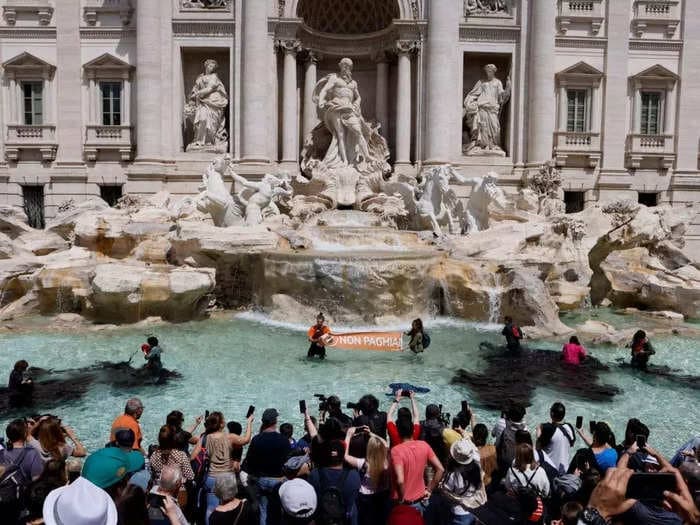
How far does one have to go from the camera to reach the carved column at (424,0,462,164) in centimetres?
1875

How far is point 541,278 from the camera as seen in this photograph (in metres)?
A: 12.9

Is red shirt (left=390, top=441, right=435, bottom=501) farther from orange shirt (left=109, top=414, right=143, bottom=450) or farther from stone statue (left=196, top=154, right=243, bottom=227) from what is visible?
stone statue (left=196, top=154, right=243, bottom=227)

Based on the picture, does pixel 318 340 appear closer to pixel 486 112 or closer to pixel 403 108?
pixel 403 108

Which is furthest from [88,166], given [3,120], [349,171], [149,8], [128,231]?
[349,171]

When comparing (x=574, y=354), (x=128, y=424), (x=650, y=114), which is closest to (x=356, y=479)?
(x=128, y=424)

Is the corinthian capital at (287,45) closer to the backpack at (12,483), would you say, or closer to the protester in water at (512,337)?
the protester in water at (512,337)

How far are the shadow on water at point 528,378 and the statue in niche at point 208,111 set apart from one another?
1307 cm

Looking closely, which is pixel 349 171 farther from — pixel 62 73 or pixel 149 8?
pixel 62 73

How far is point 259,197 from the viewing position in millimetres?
15766

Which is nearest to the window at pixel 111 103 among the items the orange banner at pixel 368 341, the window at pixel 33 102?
the window at pixel 33 102

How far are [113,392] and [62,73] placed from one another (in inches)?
612

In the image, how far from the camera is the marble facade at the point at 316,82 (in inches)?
746

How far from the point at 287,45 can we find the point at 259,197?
6192 mm

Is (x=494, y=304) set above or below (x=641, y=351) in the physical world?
above
